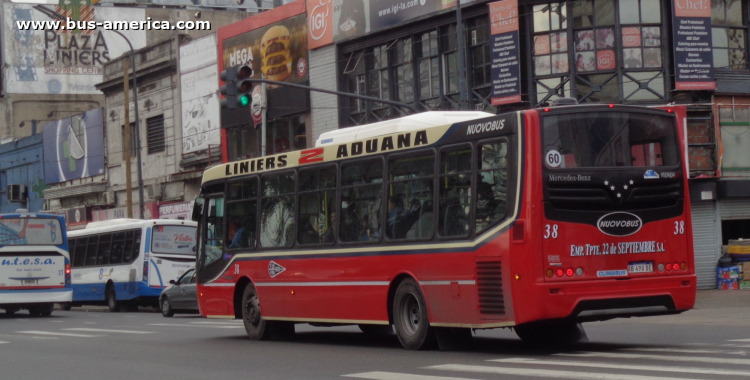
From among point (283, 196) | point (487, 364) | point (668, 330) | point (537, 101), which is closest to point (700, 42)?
point (537, 101)

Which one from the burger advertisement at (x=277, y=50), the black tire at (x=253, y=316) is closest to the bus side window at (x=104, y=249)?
the burger advertisement at (x=277, y=50)

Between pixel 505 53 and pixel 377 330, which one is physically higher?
pixel 505 53

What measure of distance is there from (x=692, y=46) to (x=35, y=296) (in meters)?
18.3

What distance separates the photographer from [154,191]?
51.0 m

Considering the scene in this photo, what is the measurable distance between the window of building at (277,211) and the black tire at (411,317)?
112 inches

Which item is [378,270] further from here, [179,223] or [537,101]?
[179,223]

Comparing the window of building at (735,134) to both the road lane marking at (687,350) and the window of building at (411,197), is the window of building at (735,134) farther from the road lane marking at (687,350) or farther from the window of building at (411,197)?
the road lane marking at (687,350)

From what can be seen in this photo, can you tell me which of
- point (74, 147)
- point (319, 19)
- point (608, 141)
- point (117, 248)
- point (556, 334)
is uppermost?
point (319, 19)

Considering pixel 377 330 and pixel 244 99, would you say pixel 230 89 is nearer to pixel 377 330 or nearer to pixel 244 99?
pixel 244 99

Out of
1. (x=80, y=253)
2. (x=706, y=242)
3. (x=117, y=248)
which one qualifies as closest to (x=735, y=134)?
(x=706, y=242)

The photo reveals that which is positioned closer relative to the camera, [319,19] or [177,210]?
[319,19]

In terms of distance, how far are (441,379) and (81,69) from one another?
6145 centimetres

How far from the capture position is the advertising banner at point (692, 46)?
1139 inches

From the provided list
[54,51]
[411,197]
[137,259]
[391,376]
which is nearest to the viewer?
[391,376]
